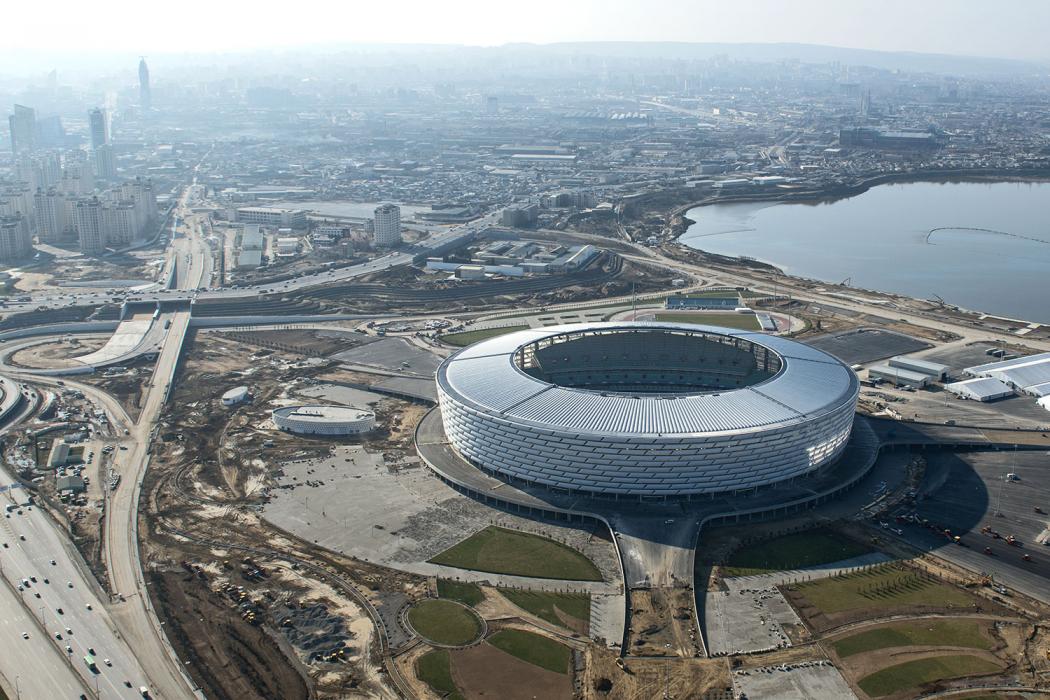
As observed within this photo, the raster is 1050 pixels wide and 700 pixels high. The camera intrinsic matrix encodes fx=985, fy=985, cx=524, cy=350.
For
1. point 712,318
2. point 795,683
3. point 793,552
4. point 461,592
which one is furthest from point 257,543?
point 712,318

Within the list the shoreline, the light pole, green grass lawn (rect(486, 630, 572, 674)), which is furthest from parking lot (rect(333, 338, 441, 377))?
the shoreline

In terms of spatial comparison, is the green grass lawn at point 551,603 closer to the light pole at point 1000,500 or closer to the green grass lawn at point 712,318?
the light pole at point 1000,500

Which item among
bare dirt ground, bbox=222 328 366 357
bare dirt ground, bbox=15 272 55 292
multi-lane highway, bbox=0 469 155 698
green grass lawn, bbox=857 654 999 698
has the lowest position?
multi-lane highway, bbox=0 469 155 698

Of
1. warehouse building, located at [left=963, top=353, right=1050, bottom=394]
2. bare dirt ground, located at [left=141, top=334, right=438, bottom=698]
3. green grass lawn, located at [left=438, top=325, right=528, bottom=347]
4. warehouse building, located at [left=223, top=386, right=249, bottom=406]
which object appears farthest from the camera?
green grass lawn, located at [left=438, top=325, right=528, bottom=347]

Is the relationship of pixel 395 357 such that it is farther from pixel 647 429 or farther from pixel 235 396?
pixel 647 429

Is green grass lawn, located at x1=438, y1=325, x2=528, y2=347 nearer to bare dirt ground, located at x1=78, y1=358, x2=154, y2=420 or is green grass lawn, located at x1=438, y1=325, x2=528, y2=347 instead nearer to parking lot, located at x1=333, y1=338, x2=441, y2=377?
parking lot, located at x1=333, y1=338, x2=441, y2=377

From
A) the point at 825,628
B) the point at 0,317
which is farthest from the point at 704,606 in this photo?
the point at 0,317

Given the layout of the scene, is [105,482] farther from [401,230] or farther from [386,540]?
[401,230]
